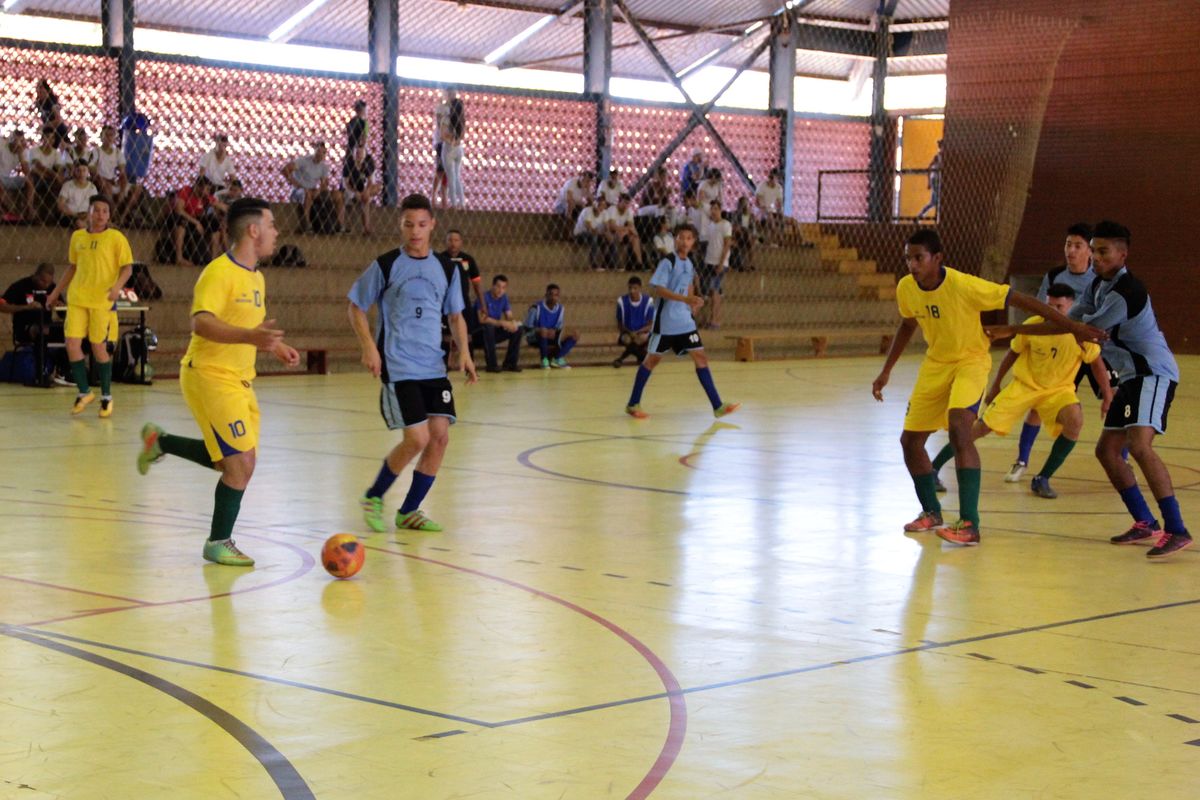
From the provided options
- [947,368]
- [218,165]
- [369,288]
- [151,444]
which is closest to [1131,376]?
[947,368]

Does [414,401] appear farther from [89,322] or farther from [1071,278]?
[89,322]

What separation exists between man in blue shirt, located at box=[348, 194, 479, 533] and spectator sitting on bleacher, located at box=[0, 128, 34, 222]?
14.2 meters

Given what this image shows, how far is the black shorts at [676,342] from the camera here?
15.6 meters

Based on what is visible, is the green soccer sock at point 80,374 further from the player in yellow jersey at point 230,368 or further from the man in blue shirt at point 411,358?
the player in yellow jersey at point 230,368

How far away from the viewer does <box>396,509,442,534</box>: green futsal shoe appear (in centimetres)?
851

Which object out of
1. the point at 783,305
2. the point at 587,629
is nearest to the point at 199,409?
the point at 587,629

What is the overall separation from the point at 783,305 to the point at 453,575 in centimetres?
2205

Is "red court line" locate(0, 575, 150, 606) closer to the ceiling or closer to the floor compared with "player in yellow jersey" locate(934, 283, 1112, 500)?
closer to the floor

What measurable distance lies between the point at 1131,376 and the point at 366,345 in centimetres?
404

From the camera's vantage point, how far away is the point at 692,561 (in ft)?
25.4

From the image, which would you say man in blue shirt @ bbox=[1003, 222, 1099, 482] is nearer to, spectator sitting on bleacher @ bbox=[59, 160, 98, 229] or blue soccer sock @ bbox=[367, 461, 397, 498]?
blue soccer sock @ bbox=[367, 461, 397, 498]

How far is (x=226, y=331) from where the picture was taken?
7094 mm

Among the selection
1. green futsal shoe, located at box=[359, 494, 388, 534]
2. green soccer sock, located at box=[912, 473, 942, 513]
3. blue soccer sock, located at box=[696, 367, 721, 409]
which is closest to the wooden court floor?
green futsal shoe, located at box=[359, 494, 388, 534]

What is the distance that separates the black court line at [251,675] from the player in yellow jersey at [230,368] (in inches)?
58.7
